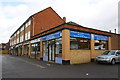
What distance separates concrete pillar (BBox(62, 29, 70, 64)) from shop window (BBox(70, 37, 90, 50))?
0.76 m

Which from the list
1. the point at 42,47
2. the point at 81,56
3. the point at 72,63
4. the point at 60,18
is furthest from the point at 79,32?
the point at 60,18

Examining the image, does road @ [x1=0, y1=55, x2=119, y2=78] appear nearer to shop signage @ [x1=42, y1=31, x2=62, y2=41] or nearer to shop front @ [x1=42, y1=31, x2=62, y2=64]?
shop front @ [x1=42, y1=31, x2=62, y2=64]

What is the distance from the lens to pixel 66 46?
43.5ft

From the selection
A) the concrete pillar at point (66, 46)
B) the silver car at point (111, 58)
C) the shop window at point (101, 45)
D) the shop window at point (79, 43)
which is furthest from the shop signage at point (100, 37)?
the concrete pillar at point (66, 46)

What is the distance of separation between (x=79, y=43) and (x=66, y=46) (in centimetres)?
226

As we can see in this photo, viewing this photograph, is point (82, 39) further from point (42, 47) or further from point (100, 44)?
point (42, 47)

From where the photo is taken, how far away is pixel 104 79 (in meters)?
6.97

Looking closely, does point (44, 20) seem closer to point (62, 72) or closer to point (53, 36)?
point (53, 36)

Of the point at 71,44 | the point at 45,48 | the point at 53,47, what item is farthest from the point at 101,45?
the point at 45,48

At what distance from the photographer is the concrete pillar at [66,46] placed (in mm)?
13198

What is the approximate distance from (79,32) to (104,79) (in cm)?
847

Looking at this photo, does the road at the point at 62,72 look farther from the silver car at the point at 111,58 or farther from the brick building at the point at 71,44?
the brick building at the point at 71,44

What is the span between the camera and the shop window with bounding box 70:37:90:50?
46.3 feet

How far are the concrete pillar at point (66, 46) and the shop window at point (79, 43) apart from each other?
2.50 feet
